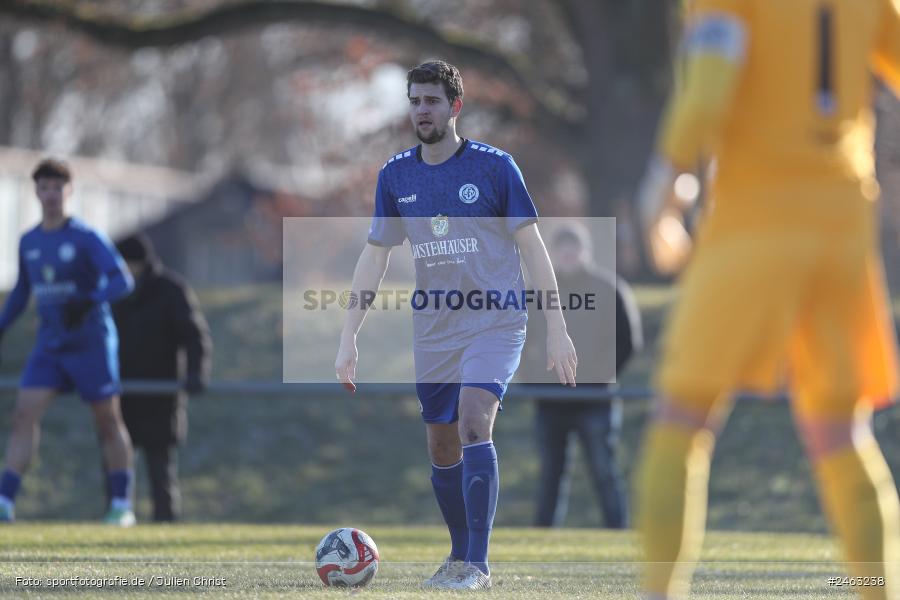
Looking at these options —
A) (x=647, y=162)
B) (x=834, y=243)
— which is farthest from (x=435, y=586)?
(x=647, y=162)

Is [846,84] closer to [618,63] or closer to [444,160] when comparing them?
[444,160]

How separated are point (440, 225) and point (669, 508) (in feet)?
9.17

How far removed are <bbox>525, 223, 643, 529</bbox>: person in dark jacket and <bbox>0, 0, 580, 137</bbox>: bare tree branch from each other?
970 centimetres

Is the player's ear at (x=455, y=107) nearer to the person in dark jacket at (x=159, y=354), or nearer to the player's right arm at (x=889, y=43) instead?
the player's right arm at (x=889, y=43)

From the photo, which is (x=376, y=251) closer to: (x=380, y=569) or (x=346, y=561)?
(x=346, y=561)

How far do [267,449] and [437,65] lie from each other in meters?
12.6

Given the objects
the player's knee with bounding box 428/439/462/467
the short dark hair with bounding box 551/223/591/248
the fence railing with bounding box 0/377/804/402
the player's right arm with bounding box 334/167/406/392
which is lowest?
the fence railing with bounding box 0/377/804/402

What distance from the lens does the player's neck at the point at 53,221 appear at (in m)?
11.2

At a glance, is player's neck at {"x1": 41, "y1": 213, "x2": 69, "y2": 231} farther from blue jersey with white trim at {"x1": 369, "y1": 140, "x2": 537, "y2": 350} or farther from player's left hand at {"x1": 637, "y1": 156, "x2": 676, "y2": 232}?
player's left hand at {"x1": 637, "y1": 156, "x2": 676, "y2": 232}

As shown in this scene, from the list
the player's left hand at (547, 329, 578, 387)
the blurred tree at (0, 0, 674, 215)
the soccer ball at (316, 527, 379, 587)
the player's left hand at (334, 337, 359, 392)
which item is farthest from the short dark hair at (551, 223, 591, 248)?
the blurred tree at (0, 0, 674, 215)

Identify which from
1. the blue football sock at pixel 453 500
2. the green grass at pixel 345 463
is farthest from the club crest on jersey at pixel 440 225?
the green grass at pixel 345 463

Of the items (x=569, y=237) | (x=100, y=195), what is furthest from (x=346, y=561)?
(x=100, y=195)

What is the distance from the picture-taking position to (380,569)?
7.87m

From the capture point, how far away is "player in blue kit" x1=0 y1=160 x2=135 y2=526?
436 inches
